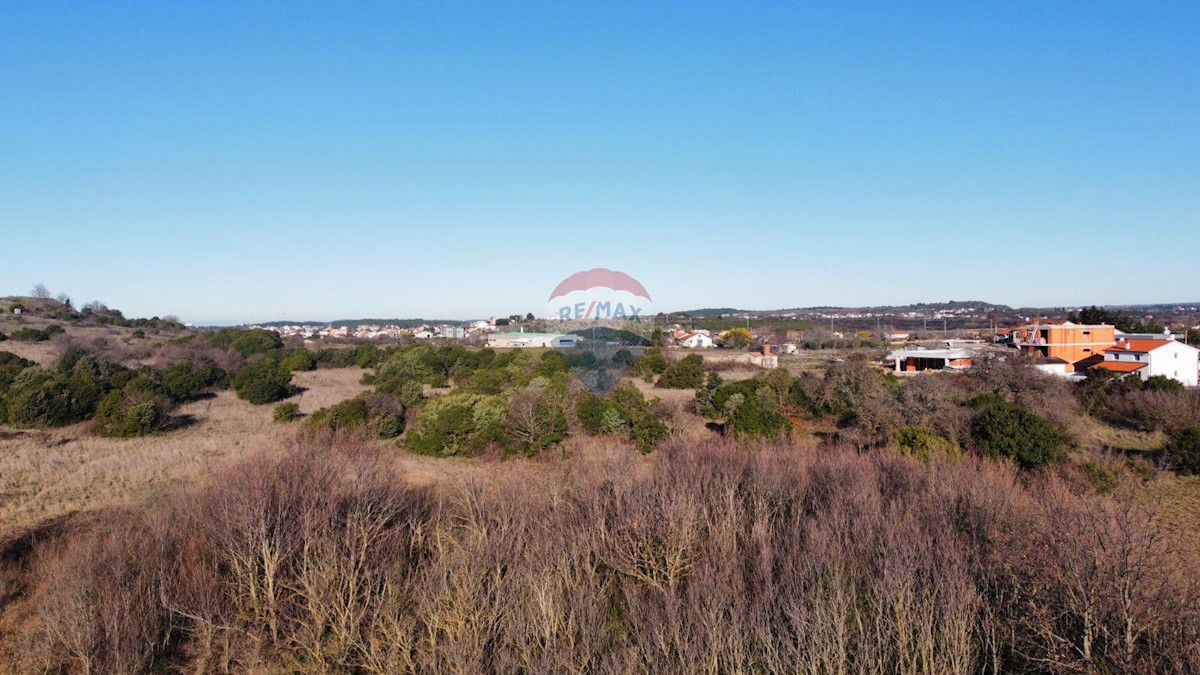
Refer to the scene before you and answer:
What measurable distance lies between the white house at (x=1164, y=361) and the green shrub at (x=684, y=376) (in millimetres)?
22511

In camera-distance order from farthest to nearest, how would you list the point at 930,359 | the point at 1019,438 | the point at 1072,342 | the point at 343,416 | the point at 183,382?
the point at 930,359, the point at 1072,342, the point at 183,382, the point at 343,416, the point at 1019,438

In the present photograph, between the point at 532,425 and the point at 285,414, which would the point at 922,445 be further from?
the point at 285,414

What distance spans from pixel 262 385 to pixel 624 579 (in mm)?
28864

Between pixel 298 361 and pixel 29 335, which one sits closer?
pixel 298 361

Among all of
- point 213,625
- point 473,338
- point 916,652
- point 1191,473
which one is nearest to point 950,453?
point 1191,473

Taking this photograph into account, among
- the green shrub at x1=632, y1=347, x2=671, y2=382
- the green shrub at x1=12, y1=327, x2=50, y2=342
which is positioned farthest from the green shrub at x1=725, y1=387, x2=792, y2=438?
the green shrub at x1=12, y1=327, x2=50, y2=342

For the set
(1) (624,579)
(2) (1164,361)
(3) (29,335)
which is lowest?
(1) (624,579)

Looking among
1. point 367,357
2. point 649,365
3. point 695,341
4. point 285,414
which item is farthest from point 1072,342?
point 367,357

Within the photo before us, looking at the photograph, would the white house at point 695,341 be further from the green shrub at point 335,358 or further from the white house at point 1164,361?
the white house at point 1164,361

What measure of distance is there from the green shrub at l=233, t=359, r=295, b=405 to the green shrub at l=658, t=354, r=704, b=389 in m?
22.3

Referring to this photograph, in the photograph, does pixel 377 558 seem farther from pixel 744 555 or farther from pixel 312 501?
pixel 744 555

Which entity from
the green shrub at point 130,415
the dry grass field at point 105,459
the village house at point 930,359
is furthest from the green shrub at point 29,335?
the village house at point 930,359

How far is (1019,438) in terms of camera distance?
1783 centimetres

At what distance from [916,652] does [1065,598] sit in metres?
1.92
